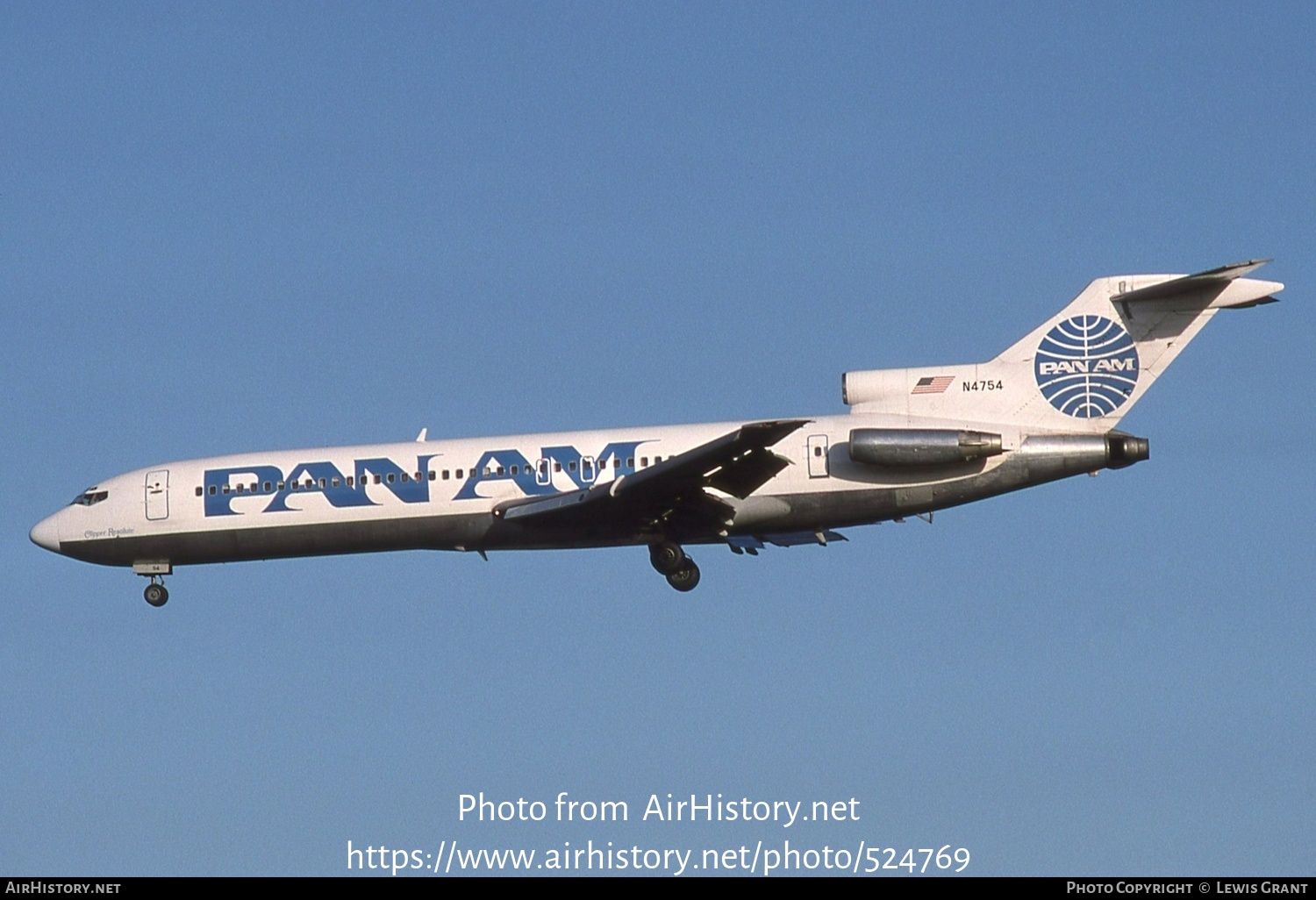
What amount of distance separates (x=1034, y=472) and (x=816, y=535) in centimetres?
496

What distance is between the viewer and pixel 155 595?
41188 mm

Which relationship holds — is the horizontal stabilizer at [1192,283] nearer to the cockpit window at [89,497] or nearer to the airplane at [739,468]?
the airplane at [739,468]

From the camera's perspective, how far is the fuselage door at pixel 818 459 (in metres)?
37.8

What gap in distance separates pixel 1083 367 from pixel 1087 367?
9 cm

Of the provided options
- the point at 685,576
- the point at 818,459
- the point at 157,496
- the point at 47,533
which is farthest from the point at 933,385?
the point at 47,533

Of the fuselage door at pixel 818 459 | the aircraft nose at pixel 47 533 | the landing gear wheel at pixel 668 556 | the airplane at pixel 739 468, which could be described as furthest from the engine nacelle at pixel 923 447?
the aircraft nose at pixel 47 533

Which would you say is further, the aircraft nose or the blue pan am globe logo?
the aircraft nose

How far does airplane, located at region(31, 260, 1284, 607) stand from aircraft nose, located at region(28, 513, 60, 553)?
2.07m

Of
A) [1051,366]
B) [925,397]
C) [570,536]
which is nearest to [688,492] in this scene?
[570,536]

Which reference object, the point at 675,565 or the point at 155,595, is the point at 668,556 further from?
the point at 155,595

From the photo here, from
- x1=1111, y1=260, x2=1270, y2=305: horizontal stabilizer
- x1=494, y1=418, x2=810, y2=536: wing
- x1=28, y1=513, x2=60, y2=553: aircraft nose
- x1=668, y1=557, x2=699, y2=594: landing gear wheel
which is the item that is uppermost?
x1=1111, y1=260, x2=1270, y2=305: horizontal stabilizer

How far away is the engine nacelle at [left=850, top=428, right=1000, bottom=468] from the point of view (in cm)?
3694

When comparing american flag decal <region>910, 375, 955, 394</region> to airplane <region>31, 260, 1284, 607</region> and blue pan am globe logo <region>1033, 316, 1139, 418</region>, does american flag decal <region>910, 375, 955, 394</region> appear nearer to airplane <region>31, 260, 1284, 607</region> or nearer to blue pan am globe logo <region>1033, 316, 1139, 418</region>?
airplane <region>31, 260, 1284, 607</region>

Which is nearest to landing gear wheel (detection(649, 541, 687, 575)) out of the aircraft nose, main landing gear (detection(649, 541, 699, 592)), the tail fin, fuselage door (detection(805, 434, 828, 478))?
main landing gear (detection(649, 541, 699, 592))
